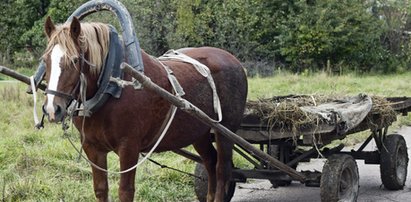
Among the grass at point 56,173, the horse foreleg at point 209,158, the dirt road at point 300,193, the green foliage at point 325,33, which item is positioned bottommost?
the green foliage at point 325,33

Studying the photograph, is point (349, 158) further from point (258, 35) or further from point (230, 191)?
point (258, 35)

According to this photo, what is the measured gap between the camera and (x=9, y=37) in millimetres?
32625

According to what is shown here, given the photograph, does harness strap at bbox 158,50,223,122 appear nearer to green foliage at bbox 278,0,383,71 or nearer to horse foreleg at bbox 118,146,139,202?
horse foreleg at bbox 118,146,139,202

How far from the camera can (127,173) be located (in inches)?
199

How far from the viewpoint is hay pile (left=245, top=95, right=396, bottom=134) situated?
6.30m

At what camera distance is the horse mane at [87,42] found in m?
4.53

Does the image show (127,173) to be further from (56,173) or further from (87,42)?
(56,173)

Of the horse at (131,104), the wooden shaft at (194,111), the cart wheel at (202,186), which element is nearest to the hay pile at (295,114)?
the horse at (131,104)

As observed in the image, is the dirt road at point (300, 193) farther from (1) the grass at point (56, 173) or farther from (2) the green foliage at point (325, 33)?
(2) the green foliage at point (325, 33)

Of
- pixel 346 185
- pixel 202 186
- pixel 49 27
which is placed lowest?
pixel 202 186

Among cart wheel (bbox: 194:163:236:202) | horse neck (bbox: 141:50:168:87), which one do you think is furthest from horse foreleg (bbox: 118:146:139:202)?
cart wheel (bbox: 194:163:236:202)

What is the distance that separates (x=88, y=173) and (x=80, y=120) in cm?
269

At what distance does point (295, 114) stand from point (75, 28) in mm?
2610

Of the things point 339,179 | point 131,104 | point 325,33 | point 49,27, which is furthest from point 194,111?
point 325,33
